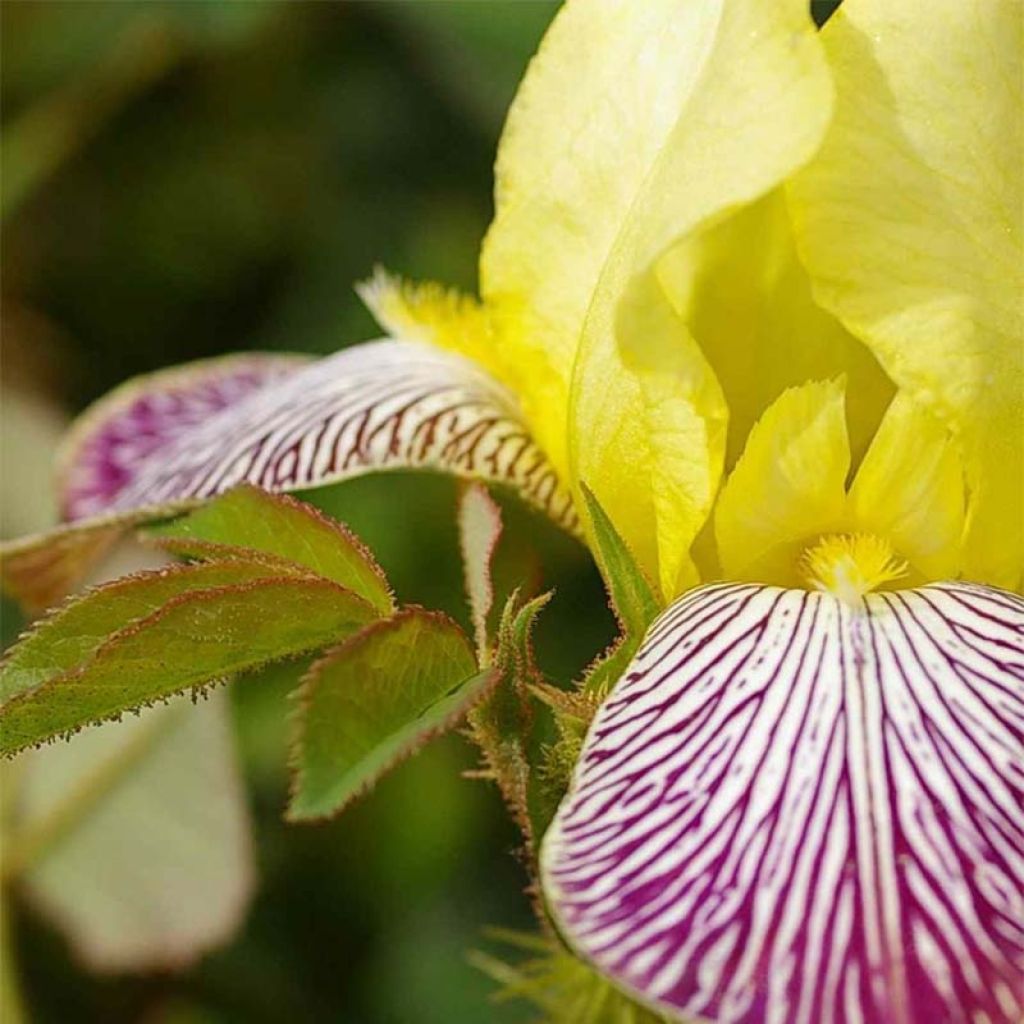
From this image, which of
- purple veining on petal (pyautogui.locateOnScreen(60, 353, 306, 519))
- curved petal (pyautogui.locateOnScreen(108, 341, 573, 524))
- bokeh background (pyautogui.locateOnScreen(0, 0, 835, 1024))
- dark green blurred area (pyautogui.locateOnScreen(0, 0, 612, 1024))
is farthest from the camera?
dark green blurred area (pyautogui.locateOnScreen(0, 0, 612, 1024))

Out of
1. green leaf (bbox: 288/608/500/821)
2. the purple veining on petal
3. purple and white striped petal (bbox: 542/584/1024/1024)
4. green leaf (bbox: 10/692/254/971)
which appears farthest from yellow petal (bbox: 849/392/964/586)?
green leaf (bbox: 10/692/254/971)

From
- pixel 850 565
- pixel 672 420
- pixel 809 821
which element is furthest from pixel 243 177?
pixel 809 821

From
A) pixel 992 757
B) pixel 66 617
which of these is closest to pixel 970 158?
pixel 992 757

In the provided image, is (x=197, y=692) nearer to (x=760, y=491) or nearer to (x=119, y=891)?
(x=760, y=491)

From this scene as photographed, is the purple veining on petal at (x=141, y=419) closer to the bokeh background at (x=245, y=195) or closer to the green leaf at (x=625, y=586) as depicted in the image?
the bokeh background at (x=245, y=195)

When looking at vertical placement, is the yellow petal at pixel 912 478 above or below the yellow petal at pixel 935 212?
below

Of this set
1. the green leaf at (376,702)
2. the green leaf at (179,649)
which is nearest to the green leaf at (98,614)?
the green leaf at (179,649)

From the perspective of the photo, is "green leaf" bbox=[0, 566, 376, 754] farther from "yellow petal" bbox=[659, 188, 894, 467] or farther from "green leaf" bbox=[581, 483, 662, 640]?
"yellow petal" bbox=[659, 188, 894, 467]

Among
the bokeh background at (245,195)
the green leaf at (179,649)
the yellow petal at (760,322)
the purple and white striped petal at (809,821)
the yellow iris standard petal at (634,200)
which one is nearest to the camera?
the purple and white striped petal at (809,821)
